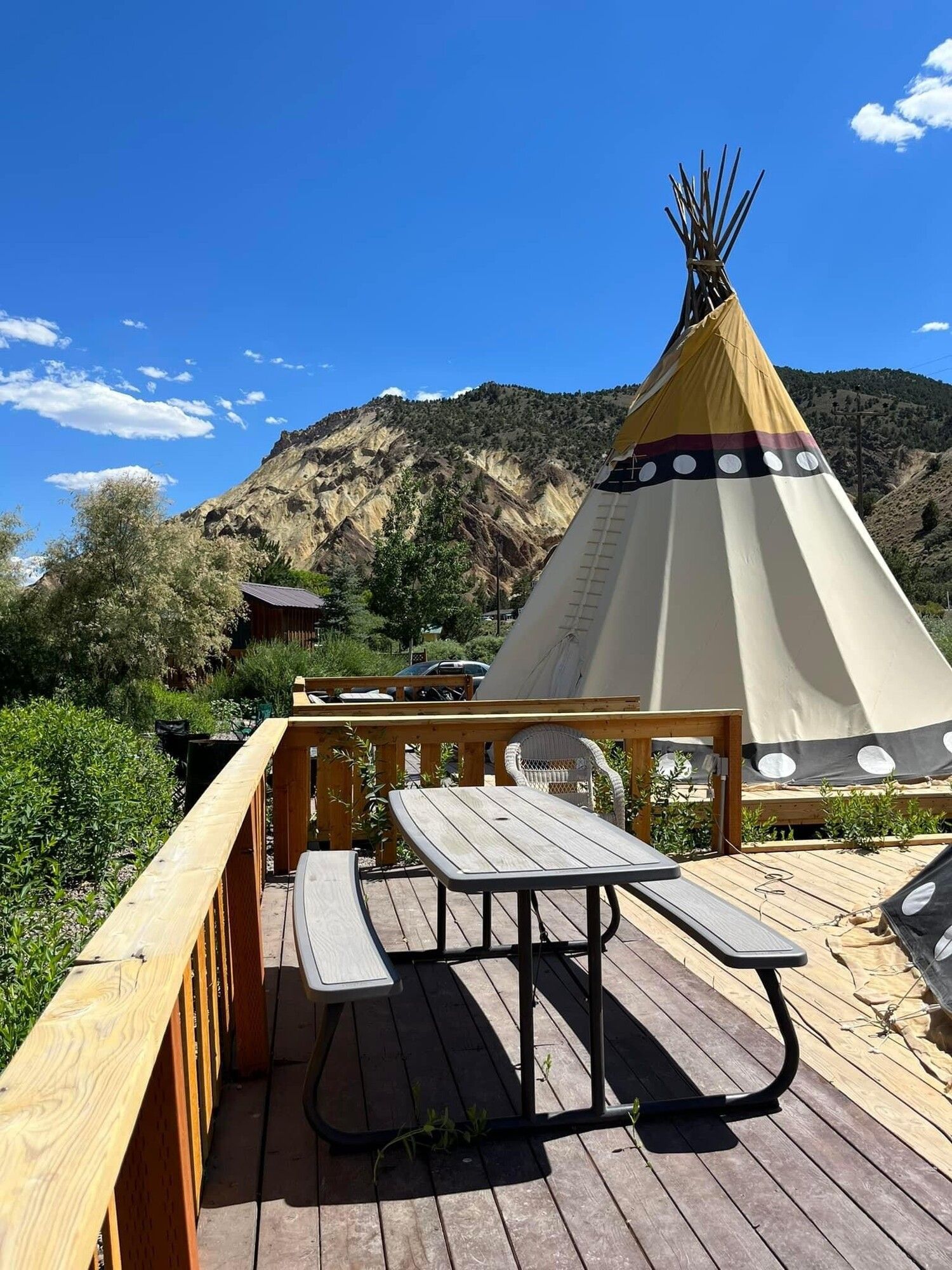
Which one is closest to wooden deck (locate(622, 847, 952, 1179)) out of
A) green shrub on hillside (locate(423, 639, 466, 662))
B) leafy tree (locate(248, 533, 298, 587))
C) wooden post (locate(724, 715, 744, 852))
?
wooden post (locate(724, 715, 744, 852))

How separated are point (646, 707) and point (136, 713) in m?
11.4

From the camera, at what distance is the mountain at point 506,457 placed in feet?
194

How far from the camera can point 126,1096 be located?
3.15 feet

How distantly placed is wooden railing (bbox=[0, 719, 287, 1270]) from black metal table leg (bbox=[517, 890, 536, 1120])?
0.79 m

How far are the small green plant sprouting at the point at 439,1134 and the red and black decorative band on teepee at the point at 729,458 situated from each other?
708 centimetres

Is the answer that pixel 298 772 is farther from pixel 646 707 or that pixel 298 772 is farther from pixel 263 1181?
pixel 646 707

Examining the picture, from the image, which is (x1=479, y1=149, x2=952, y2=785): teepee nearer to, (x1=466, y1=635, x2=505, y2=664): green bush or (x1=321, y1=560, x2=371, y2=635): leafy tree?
(x1=466, y1=635, x2=505, y2=664): green bush

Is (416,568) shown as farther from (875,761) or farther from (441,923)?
(441,923)

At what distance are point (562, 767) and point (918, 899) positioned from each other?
233cm

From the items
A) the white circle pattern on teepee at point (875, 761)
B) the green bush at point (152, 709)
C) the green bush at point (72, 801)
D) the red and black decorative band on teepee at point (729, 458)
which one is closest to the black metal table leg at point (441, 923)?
the green bush at point (72, 801)

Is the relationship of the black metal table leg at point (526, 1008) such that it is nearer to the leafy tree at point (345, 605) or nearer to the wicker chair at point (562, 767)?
the wicker chair at point (562, 767)

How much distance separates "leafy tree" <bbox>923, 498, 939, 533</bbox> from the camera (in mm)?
43750

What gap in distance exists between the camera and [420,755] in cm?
514

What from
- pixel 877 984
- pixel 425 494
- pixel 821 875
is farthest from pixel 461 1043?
pixel 425 494
